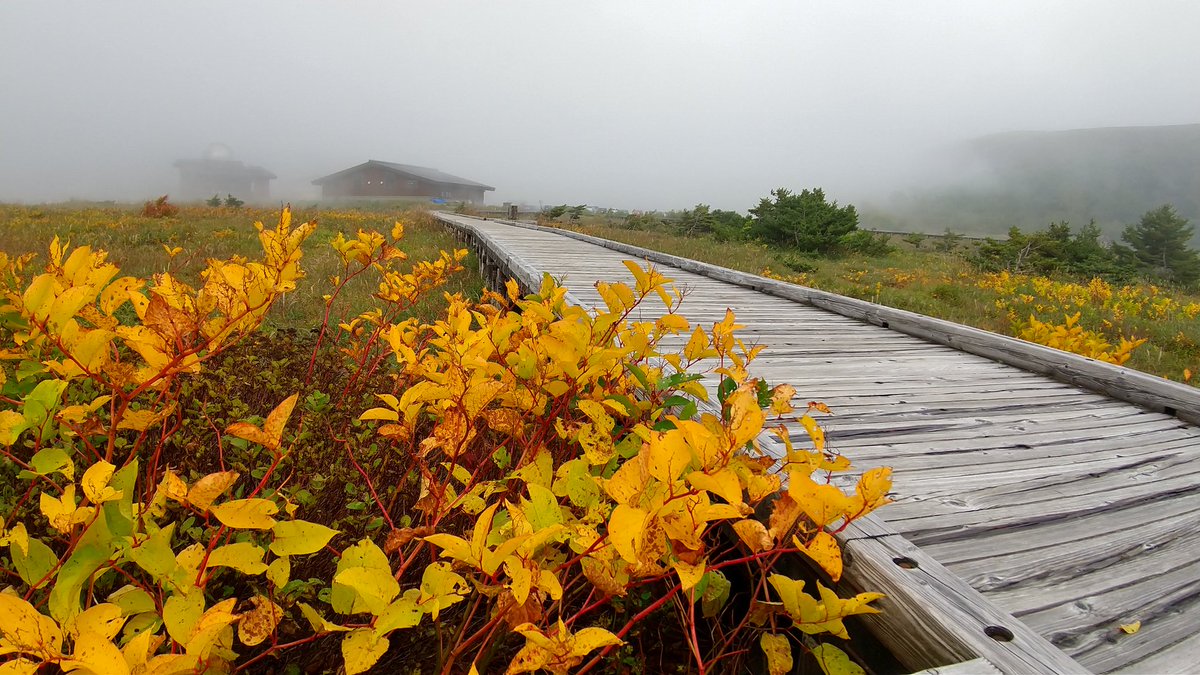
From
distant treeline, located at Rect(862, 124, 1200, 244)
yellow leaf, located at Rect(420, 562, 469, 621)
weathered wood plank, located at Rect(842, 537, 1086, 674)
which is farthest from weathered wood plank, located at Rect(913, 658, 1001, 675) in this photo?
distant treeline, located at Rect(862, 124, 1200, 244)

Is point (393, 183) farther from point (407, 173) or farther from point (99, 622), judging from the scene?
point (99, 622)

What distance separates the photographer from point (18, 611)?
2.05ft

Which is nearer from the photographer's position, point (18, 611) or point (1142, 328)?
point (18, 611)

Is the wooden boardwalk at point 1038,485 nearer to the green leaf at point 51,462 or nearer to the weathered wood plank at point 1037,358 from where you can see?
the weathered wood plank at point 1037,358

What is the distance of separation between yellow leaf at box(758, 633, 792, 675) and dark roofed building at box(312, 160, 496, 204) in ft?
176

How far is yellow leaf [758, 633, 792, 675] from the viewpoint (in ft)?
3.13

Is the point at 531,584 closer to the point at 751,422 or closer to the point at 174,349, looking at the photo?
the point at 751,422

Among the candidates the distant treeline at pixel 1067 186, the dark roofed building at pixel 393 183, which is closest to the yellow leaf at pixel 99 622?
the dark roofed building at pixel 393 183

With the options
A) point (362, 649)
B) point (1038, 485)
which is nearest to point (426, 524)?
point (362, 649)

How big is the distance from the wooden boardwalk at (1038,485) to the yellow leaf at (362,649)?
1074mm

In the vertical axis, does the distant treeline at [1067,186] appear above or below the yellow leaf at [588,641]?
above

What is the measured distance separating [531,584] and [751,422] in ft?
1.32

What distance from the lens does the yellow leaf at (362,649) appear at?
70 centimetres

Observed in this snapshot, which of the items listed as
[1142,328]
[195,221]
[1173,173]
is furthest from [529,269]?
[1173,173]
